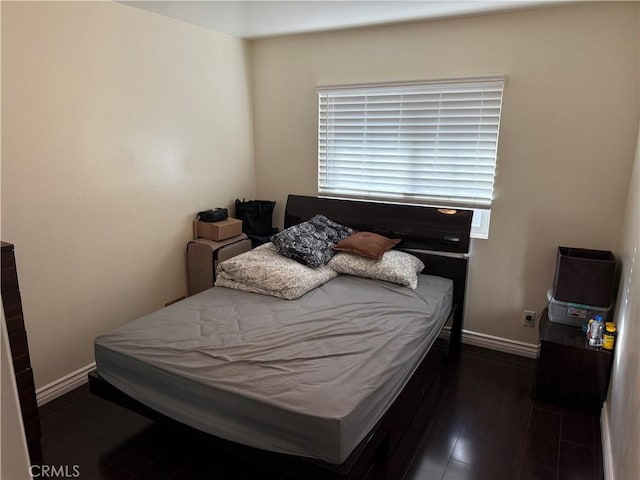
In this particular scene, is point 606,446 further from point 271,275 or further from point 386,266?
point 271,275

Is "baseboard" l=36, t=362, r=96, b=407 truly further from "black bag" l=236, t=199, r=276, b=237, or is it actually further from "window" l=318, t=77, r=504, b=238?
"window" l=318, t=77, r=504, b=238

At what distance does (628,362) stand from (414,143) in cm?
207

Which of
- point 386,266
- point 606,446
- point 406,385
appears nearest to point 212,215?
point 386,266

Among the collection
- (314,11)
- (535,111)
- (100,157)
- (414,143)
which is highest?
(314,11)

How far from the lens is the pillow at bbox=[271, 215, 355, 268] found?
3113mm

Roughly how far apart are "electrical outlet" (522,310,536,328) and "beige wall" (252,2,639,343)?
39 mm

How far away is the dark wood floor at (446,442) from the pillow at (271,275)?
99 centimetres

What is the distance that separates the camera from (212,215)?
3568 mm

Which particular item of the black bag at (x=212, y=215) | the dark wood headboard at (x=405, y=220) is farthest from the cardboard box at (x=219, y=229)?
the dark wood headboard at (x=405, y=220)

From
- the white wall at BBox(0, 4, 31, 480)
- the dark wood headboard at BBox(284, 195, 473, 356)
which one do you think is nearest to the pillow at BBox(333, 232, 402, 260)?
the dark wood headboard at BBox(284, 195, 473, 356)

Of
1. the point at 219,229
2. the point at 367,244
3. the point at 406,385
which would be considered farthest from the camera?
the point at 219,229

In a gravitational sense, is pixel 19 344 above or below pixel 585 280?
below

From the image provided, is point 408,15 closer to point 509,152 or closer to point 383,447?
point 509,152

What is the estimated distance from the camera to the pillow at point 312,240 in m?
3.11
